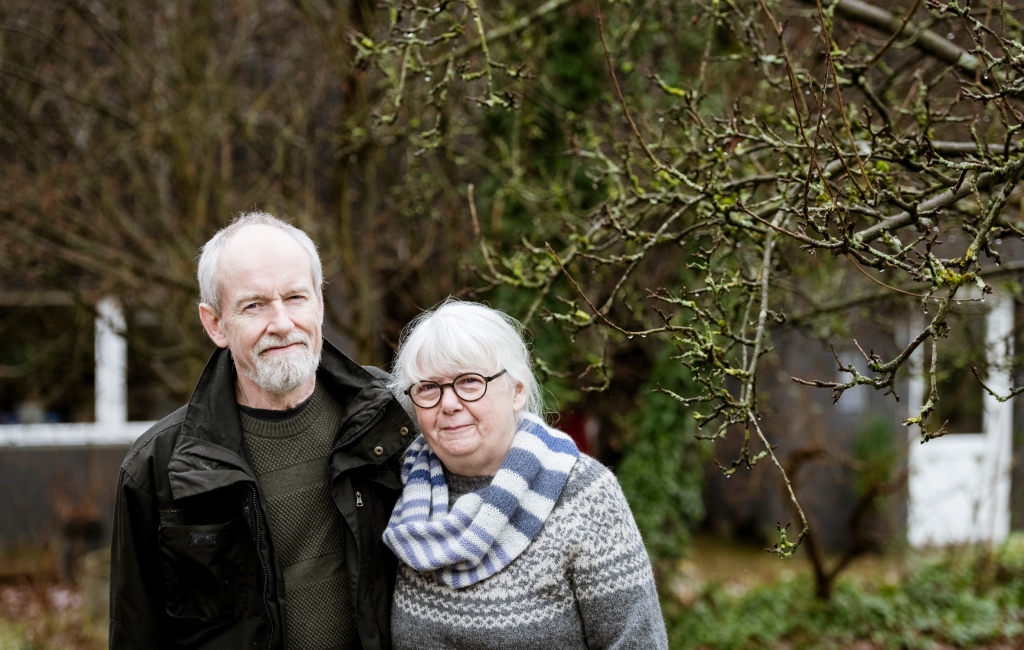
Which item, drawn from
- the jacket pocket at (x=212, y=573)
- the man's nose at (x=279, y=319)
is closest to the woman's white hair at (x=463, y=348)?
the man's nose at (x=279, y=319)

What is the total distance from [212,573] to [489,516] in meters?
0.82

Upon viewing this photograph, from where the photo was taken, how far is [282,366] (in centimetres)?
253

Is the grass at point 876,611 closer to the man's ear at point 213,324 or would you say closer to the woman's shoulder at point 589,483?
the woman's shoulder at point 589,483

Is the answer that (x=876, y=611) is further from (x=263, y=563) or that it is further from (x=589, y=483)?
(x=263, y=563)

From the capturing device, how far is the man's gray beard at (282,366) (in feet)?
8.29

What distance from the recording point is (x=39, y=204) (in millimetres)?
5559

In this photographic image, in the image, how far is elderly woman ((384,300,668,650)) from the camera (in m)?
2.25

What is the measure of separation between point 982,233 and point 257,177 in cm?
576

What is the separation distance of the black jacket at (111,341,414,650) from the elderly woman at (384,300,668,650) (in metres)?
0.12

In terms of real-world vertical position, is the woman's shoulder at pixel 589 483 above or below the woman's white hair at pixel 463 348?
below

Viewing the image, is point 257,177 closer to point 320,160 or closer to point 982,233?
point 320,160

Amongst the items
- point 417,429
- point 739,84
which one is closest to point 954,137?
point 739,84

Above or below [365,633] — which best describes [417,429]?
above

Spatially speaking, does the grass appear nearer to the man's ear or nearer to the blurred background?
the blurred background
